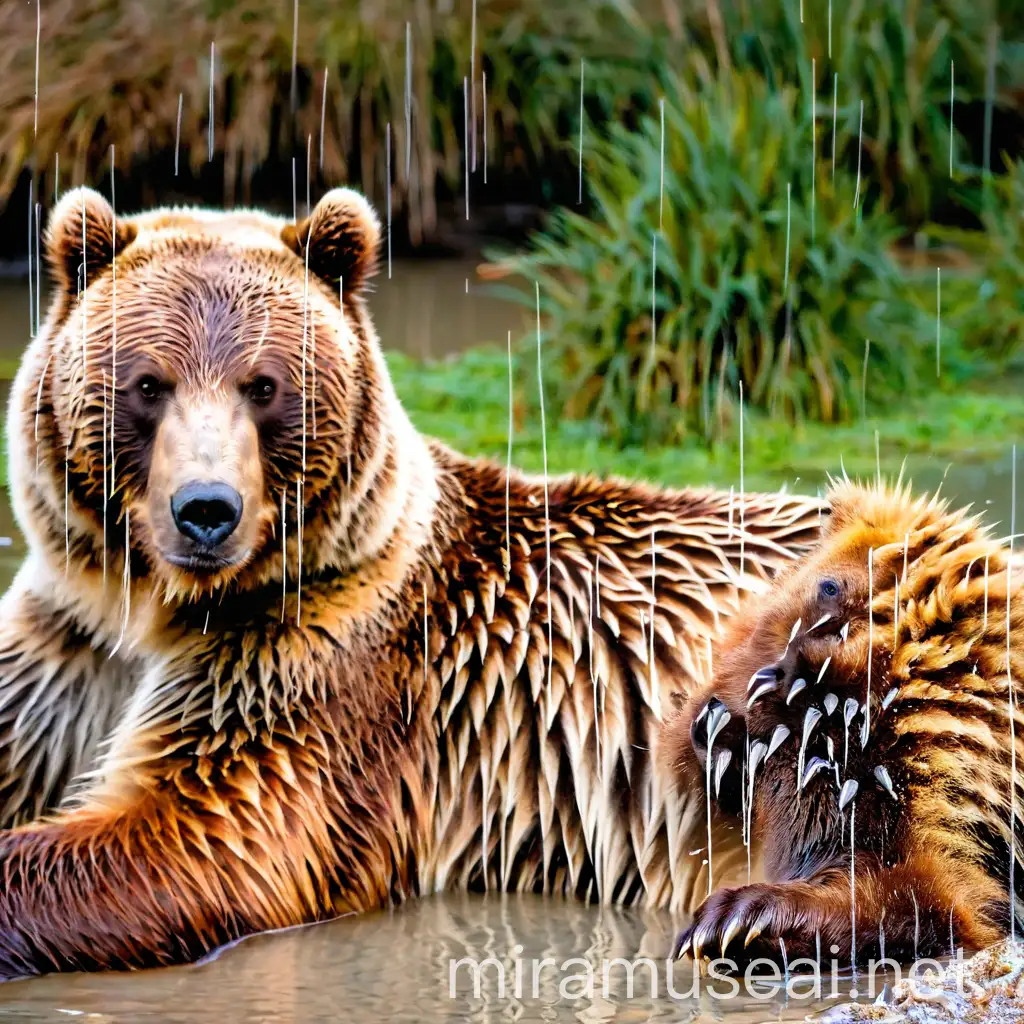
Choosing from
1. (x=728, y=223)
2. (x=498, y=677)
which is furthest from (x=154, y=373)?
(x=728, y=223)

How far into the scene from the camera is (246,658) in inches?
A: 215

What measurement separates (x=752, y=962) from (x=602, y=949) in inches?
19.3

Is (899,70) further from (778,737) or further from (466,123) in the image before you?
(778,737)

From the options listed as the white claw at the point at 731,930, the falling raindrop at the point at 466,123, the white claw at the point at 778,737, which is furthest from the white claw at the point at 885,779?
the falling raindrop at the point at 466,123

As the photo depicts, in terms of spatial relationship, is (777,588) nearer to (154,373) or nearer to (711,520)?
(711,520)

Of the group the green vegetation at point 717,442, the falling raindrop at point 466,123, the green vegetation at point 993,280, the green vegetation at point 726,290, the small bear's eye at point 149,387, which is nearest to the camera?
the small bear's eye at point 149,387

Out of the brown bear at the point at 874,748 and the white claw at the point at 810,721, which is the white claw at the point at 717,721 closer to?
the brown bear at the point at 874,748

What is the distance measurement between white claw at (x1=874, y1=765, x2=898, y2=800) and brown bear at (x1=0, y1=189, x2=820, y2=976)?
571mm

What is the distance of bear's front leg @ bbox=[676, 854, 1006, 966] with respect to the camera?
480 cm

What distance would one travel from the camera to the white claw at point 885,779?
4.98m

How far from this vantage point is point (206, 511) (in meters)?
→ 5.19

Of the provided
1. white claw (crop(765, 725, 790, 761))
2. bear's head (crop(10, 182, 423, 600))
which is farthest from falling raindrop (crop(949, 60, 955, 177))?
white claw (crop(765, 725, 790, 761))

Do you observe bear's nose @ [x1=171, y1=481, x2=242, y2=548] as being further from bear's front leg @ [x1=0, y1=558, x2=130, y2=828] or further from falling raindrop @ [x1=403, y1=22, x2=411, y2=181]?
falling raindrop @ [x1=403, y1=22, x2=411, y2=181]

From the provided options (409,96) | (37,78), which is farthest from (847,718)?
(37,78)
